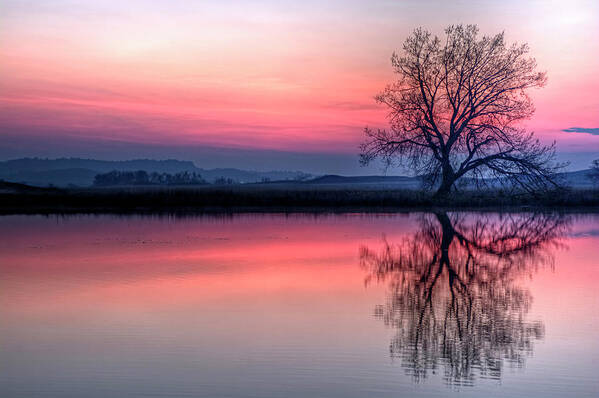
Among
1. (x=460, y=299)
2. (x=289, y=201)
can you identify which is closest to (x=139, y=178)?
(x=289, y=201)

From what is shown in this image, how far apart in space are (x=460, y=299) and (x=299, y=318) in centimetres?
307

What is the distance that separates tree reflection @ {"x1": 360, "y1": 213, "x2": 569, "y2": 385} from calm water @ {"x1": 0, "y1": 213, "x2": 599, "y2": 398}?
4cm

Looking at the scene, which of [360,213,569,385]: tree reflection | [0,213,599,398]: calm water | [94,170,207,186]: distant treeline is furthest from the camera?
[94,170,207,186]: distant treeline

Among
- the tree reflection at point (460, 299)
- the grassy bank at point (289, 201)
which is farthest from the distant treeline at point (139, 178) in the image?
the tree reflection at point (460, 299)

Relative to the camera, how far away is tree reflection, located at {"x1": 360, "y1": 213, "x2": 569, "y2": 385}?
8.23 metres

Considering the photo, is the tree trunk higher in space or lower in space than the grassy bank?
higher

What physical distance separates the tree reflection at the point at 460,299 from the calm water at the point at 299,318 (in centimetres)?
4

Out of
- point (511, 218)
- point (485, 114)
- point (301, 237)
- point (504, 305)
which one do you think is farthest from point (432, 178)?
point (504, 305)

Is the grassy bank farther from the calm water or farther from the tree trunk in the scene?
the calm water

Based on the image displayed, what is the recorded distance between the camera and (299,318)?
10320mm

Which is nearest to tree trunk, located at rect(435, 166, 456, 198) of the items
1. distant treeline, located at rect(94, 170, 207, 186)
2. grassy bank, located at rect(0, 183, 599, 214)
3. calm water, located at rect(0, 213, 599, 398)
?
grassy bank, located at rect(0, 183, 599, 214)

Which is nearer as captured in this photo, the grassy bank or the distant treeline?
the grassy bank

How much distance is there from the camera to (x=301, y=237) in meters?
22.1

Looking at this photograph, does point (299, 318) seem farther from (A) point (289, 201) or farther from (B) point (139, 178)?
(B) point (139, 178)
